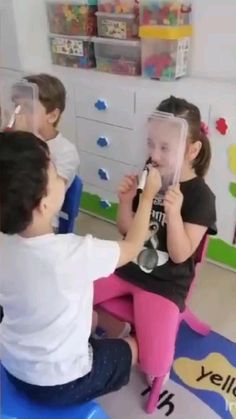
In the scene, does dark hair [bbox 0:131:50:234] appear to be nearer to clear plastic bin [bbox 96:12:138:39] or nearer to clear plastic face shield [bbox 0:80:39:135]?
clear plastic face shield [bbox 0:80:39:135]

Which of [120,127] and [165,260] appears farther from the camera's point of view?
[120,127]

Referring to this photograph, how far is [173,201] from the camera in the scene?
1022 millimetres

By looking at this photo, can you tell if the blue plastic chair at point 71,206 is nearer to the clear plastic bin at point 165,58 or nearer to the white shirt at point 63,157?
the white shirt at point 63,157

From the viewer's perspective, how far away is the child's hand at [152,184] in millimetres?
992

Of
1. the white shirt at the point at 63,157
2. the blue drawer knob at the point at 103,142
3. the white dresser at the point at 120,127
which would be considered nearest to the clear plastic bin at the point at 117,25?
the white dresser at the point at 120,127

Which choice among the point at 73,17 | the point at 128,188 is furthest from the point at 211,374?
the point at 73,17

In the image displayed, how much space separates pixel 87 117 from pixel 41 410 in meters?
1.28

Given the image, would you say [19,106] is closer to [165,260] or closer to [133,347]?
[165,260]

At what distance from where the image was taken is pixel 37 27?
83.3 inches

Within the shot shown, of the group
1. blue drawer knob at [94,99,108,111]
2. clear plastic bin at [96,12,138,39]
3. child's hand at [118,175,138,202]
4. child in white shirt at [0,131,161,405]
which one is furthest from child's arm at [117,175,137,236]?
clear plastic bin at [96,12,138,39]

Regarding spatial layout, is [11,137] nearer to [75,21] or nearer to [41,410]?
[41,410]

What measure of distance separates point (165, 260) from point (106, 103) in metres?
0.87

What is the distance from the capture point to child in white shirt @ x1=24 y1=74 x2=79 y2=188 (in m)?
1.27

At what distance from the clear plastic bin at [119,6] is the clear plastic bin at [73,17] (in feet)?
0.19
